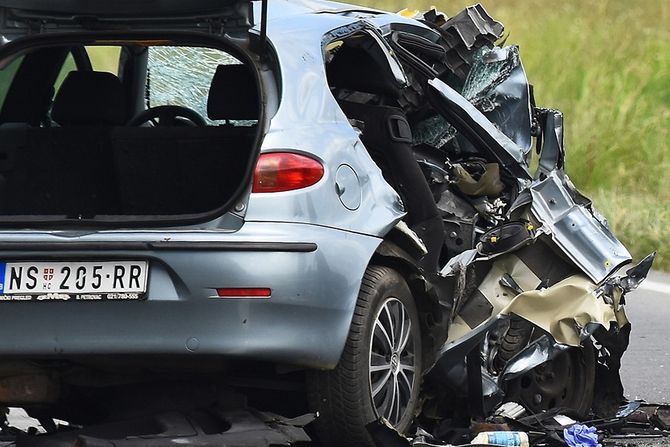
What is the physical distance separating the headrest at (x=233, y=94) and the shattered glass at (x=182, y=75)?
5.37 feet

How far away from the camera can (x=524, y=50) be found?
20.9 meters

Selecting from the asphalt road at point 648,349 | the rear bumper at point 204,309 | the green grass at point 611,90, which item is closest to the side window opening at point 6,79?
the rear bumper at point 204,309

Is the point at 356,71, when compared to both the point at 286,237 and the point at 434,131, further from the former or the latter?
the point at 286,237

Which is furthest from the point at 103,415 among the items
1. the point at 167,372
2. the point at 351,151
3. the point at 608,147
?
the point at 608,147

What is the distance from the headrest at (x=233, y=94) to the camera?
20.0 ft

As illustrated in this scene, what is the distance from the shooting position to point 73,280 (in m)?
5.57

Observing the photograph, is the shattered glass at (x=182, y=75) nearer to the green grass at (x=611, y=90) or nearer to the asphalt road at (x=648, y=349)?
the asphalt road at (x=648, y=349)

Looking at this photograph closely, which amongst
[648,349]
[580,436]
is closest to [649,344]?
[648,349]

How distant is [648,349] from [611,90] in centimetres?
1052

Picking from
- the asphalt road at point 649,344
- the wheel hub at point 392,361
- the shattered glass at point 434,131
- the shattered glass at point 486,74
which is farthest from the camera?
the asphalt road at point 649,344

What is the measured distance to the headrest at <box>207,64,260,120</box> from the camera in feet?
20.0

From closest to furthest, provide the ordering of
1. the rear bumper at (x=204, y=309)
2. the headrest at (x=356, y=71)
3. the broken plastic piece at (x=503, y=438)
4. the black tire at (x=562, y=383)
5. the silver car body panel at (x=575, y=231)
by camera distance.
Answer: the rear bumper at (x=204, y=309) < the broken plastic piece at (x=503, y=438) < the headrest at (x=356, y=71) < the black tire at (x=562, y=383) < the silver car body panel at (x=575, y=231)

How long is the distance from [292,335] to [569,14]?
59.7 ft

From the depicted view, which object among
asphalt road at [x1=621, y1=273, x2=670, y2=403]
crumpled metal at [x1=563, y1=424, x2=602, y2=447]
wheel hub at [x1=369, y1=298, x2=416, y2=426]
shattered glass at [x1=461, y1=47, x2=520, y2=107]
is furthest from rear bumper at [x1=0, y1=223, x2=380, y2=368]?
asphalt road at [x1=621, y1=273, x2=670, y2=403]
